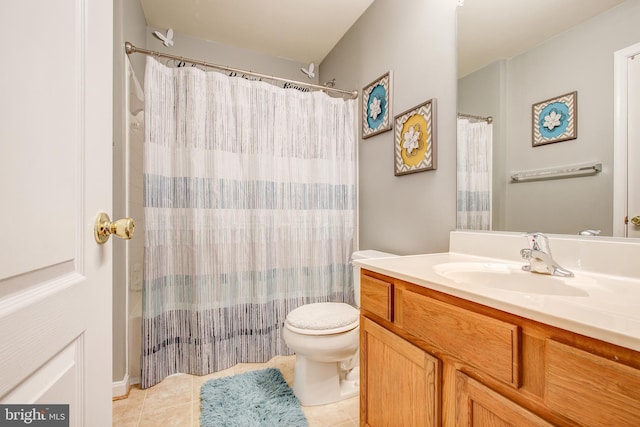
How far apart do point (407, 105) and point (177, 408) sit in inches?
81.4

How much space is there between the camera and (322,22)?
205 centimetres

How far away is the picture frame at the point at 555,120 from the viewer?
955 mm

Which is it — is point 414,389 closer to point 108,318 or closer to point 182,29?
point 108,318

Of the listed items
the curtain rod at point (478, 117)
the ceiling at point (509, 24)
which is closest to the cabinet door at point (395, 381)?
the curtain rod at point (478, 117)

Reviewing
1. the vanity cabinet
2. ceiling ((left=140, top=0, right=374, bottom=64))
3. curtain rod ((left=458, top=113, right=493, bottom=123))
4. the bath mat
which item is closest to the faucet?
the vanity cabinet

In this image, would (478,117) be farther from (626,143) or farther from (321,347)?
(321,347)

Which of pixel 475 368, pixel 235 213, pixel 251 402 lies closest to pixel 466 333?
pixel 475 368

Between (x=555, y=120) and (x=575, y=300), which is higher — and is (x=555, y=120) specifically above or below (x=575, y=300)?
above

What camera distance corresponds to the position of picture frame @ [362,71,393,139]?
1745 mm

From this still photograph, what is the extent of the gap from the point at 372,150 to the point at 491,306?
1.49 metres

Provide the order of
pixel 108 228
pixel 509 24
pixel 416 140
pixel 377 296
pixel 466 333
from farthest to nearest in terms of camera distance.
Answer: pixel 416 140, pixel 509 24, pixel 377 296, pixel 466 333, pixel 108 228

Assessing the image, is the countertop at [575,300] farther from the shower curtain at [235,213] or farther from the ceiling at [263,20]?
the ceiling at [263,20]

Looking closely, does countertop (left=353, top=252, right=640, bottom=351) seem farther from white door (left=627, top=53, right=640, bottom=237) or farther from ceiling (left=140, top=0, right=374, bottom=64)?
ceiling (left=140, top=0, right=374, bottom=64)

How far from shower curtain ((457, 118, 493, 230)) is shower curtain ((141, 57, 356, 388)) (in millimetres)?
891
